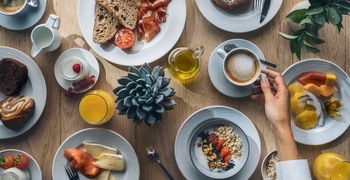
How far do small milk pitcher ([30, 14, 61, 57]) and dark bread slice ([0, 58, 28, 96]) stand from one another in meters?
0.06

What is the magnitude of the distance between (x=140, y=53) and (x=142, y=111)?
8.9 inches

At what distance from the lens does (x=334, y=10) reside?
1234 mm

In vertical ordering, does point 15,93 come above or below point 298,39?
below

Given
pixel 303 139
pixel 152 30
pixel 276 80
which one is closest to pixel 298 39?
pixel 276 80

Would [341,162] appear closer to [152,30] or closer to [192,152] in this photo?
[192,152]

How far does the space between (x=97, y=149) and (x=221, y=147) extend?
0.39 meters

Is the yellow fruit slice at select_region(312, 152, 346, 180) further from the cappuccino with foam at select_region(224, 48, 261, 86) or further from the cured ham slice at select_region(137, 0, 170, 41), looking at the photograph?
the cured ham slice at select_region(137, 0, 170, 41)

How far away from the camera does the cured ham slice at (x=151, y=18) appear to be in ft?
4.66

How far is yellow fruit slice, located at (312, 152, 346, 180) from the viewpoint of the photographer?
1.36 metres

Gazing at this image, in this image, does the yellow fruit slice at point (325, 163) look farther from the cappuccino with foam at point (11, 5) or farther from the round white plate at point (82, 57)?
Answer: the cappuccino with foam at point (11, 5)

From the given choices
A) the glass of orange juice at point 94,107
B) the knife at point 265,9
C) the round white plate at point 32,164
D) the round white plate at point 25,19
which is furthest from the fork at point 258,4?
the round white plate at point 32,164

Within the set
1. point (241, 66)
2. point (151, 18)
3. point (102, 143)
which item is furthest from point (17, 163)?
point (241, 66)

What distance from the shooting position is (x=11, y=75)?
1.40 meters

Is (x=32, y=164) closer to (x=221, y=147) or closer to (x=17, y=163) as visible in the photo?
(x=17, y=163)
